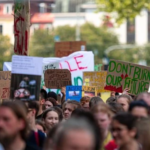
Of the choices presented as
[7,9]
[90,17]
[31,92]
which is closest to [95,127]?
[31,92]

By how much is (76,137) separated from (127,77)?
7809 mm

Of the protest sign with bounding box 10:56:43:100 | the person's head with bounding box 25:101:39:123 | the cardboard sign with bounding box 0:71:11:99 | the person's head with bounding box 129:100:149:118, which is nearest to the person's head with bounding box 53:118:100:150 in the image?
the person's head with bounding box 129:100:149:118

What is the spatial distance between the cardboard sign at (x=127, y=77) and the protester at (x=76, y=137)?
7434mm

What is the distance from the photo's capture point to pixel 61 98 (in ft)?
42.6

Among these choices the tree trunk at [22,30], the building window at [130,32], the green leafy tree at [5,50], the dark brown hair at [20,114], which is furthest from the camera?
the building window at [130,32]

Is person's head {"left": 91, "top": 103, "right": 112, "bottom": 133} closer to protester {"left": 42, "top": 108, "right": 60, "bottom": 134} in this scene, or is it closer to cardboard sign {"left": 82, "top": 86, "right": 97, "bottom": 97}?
protester {"left": 42, "top": 108, "right": 60, "bottom": 134}

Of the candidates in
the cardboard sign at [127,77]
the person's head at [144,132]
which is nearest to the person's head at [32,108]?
the person's head at [144,132]

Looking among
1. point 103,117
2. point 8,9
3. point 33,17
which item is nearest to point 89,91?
point 103,117

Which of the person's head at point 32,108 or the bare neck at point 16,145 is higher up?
the person's head at point 32,108

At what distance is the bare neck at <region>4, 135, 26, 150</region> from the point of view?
5.21 meters

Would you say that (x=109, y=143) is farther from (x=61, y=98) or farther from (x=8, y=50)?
(x=8, y=50)

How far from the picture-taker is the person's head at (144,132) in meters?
5.53

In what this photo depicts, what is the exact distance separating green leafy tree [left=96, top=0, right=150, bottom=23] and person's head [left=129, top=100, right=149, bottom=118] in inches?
803

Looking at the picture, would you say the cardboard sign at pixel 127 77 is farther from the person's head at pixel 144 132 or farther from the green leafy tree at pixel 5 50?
the green leafy tree at pixel 5 50
